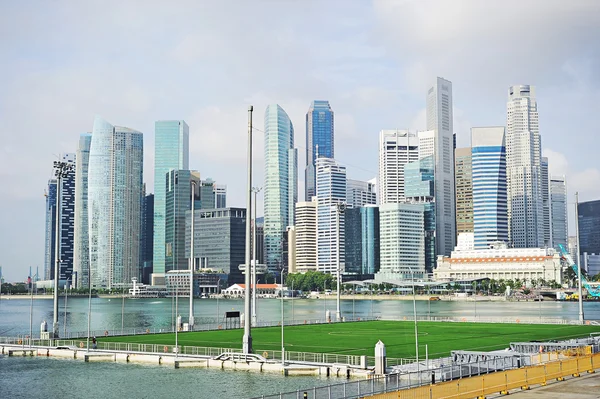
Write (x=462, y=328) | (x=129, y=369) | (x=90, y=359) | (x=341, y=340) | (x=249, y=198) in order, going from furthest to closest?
(x=462, y=328)
(x=341, y=340)
(x=90, y=359)
(x=129, y=369)
(x=249, y=198)

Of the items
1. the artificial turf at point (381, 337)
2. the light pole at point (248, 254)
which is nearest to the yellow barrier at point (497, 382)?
the artificial turf at point (381, 337)

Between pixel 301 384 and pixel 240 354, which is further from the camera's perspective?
pixel 240 354

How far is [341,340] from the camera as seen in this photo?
280ft

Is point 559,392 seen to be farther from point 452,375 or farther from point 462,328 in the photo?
point 462,328

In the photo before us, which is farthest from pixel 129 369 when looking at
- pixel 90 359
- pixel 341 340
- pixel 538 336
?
pixel 538 336

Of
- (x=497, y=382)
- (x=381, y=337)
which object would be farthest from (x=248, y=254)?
(x=381, y=337)

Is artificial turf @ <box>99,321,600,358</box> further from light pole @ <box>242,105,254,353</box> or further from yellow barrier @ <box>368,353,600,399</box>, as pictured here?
yellow barrier @ <box>368,353,600,399</box>

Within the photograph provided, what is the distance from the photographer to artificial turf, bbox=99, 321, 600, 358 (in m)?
76.3

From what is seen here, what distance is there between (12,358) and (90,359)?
9.70 meters

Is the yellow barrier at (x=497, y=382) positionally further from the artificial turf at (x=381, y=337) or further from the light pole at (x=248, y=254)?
the light pole at (x=248, y=254)

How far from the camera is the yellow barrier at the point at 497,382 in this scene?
133 feet

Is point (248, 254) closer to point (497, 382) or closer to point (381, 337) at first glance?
point (497, 382)

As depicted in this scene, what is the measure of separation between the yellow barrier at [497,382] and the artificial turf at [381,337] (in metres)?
20.6

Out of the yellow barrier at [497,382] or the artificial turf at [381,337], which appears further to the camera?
the artificial turf at [381,337]
